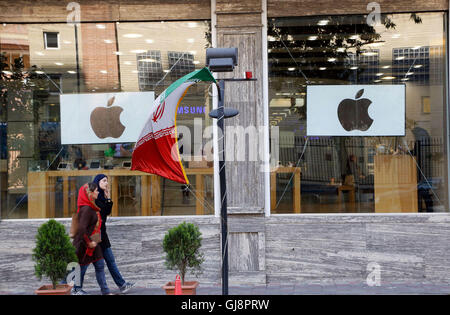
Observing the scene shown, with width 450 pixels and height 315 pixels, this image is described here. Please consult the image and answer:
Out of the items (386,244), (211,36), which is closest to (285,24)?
(211,36)

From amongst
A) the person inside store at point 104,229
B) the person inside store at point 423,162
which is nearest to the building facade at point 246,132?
the person inside store at point 423,162

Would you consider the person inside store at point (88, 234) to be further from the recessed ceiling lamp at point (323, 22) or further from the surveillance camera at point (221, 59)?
the recessed ceiling lamp at point (323, 22)

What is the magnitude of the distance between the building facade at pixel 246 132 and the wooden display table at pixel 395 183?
0.06 ft

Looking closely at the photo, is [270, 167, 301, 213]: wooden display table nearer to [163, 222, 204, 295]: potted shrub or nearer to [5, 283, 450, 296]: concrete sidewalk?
[5, 283, 450, 296]: concrete sidewalk

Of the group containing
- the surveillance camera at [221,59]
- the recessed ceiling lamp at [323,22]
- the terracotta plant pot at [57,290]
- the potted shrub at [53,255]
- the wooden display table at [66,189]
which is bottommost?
the terracotta plant pot at [57,290]

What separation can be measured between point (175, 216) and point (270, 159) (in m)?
1.74

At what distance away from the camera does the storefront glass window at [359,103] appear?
896 cm

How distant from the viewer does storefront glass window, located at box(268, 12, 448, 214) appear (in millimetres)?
8961

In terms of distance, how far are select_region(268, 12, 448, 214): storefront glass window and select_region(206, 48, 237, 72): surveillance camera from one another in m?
2.80

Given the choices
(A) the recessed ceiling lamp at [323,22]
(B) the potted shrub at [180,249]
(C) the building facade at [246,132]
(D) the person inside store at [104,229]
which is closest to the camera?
(B) the potted shrub at [180,249]

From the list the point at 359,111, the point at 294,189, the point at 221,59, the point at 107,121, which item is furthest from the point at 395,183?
the point at 107,121

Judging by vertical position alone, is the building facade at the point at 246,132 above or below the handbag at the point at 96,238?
above

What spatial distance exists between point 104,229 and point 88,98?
7.39 feet
